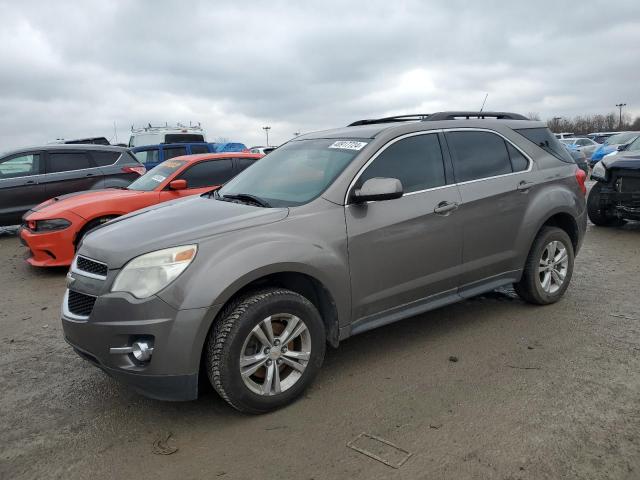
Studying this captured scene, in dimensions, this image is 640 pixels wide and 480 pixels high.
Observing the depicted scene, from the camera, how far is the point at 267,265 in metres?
3.14

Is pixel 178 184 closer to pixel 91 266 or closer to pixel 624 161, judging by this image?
pixel 91 266

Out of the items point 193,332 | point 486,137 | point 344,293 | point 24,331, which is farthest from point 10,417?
point 486,137

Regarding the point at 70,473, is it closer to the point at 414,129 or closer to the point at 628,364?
the point at 414,129

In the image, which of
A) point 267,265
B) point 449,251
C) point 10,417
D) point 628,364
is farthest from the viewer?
point 449,251

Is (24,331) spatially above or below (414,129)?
below

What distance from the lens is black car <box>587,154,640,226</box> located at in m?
8.37

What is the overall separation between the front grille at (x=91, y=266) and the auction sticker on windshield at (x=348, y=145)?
6.20ft

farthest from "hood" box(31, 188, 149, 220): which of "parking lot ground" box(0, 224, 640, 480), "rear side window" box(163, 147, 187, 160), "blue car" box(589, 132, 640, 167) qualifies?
"blue car" box(589, 132, 640, 167)

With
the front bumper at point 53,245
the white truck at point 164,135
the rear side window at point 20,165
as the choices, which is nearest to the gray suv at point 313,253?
the front bumper at point 53,245

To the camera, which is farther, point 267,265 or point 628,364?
point 628,364

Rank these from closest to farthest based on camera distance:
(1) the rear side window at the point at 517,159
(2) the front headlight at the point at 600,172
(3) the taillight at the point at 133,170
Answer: (1) the rear side window at the point at 517,159 → (2) the front headlight at the point at 600,172 → (3) the taillight at the point at 133,170

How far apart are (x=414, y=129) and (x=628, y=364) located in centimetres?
228

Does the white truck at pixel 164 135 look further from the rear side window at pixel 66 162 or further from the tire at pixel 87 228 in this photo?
the tire at pixel 87 228

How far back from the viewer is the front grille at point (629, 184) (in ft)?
27.4
